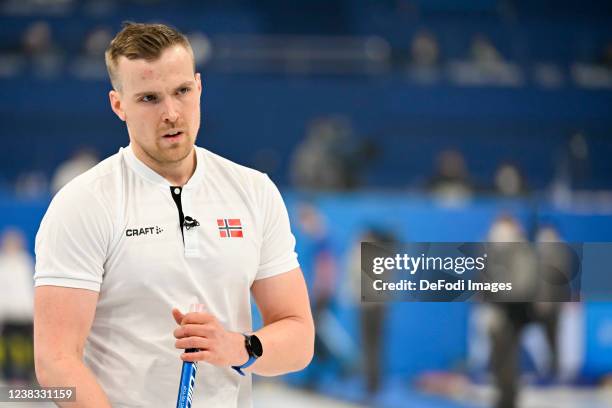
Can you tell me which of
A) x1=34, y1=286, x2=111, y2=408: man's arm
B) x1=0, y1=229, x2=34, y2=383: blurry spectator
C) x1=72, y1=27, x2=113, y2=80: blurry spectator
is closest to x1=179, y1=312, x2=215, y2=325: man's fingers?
x1=34, y1=286, x2=111, y2=408: man's arm

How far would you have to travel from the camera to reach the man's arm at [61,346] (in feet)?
7.07

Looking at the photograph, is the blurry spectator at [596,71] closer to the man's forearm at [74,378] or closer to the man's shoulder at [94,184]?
the man's shoulder at [94,184]

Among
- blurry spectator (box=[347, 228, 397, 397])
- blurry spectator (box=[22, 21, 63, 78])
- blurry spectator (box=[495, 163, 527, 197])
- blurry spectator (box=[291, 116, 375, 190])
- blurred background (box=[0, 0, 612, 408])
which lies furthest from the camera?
blurry spectator (box=[22, 21, 63, 78])

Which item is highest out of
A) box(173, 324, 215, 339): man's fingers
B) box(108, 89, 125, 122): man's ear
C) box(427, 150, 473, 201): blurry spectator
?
box(427, 150, 473, 201): blurry spectator

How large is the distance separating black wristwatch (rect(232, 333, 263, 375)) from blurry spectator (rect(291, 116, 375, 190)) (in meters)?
6.24

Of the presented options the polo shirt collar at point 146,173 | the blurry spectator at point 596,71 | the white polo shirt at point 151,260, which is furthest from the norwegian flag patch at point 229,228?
the blurry spectator at point 596,71

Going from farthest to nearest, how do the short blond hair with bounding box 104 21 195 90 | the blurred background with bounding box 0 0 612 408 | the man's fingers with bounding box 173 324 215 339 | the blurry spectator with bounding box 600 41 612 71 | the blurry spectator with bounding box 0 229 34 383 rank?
the blurry spectator with bounding box 0 229 34 383 < the blurry spectator with bounding box 600 41 612 71 < the blurred background with bounding box 0 0 612 408 < the short blond hair with bounding box 104 21 195 90 < the man's fingers with bounding box 173 324 215 339

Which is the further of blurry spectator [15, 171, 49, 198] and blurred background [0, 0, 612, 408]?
blurry spectator [15, 171, 49, 198]

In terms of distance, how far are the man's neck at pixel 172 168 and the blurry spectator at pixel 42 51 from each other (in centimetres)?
965

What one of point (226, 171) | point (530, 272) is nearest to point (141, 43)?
point (226, 171)

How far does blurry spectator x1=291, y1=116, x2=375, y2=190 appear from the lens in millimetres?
8867

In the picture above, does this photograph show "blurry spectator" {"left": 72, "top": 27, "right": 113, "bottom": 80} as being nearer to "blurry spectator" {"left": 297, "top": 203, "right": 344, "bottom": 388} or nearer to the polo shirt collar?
"blurry spectator" {"left": 297, "top": 203, "right": 344, "bottom": 388}

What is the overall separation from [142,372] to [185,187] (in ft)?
1.53

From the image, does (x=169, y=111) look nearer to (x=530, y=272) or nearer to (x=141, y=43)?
(x=141, y=43)
